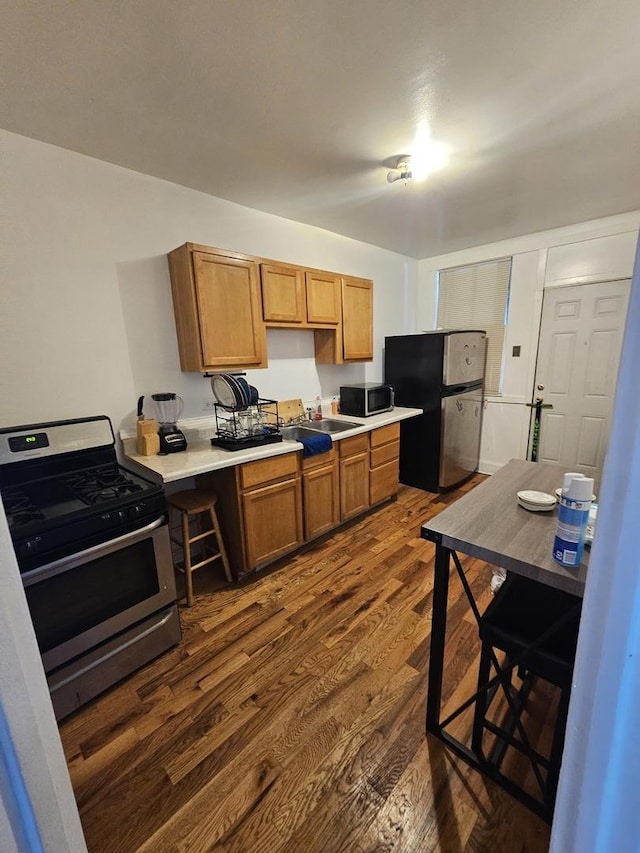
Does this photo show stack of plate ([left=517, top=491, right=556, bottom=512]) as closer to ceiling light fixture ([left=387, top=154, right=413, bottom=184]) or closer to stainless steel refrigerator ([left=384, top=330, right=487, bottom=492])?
ceiling light fixture ([left=387, top=154, right=413, bottom=184])

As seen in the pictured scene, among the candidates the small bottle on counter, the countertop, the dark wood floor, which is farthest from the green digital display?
the small bottle on counter

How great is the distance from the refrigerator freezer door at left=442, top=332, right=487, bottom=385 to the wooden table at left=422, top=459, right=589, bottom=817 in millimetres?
2008

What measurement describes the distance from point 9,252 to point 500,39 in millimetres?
2278

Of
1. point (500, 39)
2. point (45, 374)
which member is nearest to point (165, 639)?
point (45, 374)

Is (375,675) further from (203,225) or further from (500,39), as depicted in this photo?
(203,225)

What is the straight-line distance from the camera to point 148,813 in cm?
115

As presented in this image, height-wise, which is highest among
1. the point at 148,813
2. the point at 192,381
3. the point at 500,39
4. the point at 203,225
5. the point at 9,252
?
the point at 500,39

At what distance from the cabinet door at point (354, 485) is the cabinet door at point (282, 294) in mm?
1186

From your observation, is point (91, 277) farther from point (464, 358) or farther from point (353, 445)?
point (464, 358)

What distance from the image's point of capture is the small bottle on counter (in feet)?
3.09

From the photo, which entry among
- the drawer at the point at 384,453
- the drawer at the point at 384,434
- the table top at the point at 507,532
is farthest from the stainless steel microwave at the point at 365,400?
the table top at the point at 507,532

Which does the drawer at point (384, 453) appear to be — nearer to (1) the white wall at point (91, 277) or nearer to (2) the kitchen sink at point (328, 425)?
(2) the kitchen sink at point (328, 425)

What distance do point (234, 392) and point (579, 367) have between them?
Answer: 10.6 feet

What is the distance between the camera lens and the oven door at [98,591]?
1374mm
